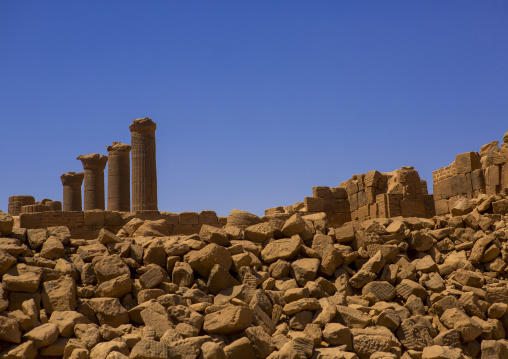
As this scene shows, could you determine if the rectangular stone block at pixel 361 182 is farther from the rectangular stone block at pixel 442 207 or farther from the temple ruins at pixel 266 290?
the temple ruins at pixel 266 290

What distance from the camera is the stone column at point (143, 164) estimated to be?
73.9ft

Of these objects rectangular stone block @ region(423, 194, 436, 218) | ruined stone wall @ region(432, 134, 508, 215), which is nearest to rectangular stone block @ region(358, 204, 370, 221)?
rectangular stone block @ region(423, 194, 436, 218)

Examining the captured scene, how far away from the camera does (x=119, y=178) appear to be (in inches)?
923

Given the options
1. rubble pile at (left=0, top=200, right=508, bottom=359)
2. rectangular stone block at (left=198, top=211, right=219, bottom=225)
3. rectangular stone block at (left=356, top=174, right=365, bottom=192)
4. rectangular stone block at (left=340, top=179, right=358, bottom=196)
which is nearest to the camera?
rubble pile at (left=0, top=200, right=508, bottom=359)

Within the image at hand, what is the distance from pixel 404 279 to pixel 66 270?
4867 millimetres

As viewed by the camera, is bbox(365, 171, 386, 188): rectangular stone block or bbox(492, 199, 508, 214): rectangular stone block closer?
bbox(492, 199, 508, 214): rectangular stone block

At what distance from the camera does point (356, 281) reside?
8828mm

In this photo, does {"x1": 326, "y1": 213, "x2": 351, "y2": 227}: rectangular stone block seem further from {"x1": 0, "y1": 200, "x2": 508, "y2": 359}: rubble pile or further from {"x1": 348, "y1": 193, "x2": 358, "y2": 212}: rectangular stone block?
{"x1": 0, "y1": 200, "x2": 508, "y2": 359}: rubble pile

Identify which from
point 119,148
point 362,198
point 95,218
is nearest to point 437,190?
point 362,198

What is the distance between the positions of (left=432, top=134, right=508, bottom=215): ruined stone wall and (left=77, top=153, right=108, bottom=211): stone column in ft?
47.9

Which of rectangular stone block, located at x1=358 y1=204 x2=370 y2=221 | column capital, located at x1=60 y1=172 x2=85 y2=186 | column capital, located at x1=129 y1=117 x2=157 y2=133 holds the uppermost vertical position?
column capital, located at x1=129 y1=117 x2=157 y2=133

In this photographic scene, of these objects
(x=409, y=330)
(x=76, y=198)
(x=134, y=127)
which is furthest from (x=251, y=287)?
(x=76, y=198)

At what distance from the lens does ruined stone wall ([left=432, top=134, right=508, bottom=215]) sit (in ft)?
49.3

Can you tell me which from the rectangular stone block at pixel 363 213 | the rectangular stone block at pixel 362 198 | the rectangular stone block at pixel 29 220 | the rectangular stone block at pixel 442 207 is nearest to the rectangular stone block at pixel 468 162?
the rectangular stone block at pixel 442 207
